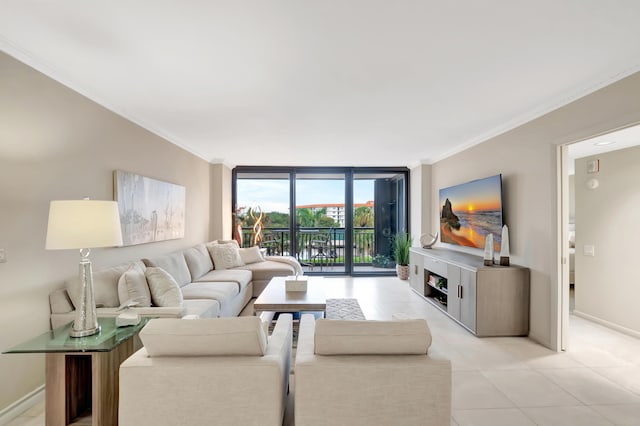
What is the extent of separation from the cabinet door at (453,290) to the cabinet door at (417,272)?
1049 millimetres

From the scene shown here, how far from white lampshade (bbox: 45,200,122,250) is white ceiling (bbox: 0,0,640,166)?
1.10 m

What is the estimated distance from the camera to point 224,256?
5.27m

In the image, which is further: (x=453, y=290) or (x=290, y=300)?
(x=453, y=290)

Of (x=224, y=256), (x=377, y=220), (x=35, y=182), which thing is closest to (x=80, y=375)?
(x=35, y=182)

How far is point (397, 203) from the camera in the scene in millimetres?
7340

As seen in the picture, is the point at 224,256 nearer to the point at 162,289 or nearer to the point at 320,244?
the point at 162,289

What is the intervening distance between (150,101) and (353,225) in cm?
486

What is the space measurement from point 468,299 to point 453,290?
366 millimetres

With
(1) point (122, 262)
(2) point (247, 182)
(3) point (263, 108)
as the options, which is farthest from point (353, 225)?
(1) point (122, 262)

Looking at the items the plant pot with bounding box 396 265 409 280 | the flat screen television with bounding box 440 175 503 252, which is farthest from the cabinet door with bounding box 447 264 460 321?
the plant pot with bounding box 396 265 409 280

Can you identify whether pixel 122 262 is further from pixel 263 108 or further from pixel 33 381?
pixel 263 108

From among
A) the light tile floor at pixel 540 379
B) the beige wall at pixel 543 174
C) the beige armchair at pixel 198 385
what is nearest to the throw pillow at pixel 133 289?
the light tile floor at pixel 540 379

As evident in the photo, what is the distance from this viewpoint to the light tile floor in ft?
7.08

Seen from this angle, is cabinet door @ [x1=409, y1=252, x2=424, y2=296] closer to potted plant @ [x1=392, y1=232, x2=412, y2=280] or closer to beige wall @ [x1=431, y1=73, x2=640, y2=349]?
potted plant @ [x1=392, y1=232, x2=412, y2=280]
